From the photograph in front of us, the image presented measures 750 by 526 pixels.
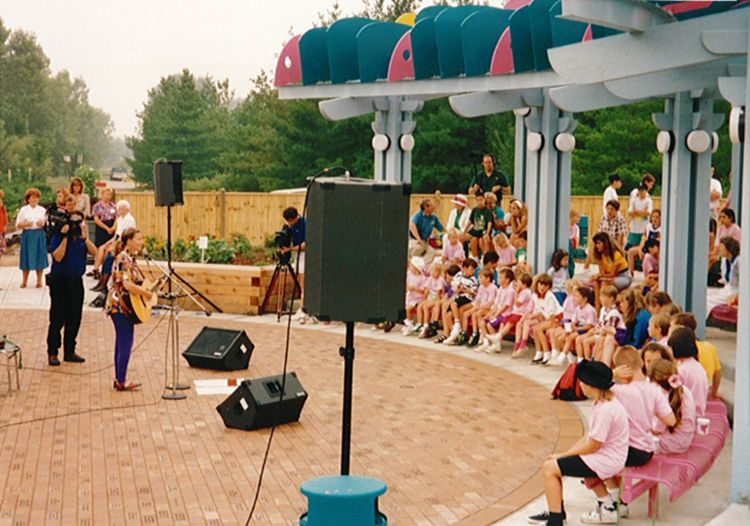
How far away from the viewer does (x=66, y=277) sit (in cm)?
1230

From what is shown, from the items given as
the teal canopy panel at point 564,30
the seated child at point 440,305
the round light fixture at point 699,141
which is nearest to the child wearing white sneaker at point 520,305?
the seated child at point 440,305

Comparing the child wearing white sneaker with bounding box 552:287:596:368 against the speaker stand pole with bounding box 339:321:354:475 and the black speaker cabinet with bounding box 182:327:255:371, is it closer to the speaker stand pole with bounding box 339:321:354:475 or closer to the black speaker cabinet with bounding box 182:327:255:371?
the black speaker cabinet with bounding box 182:327:255:371

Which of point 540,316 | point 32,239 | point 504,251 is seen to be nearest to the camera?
point 540,316

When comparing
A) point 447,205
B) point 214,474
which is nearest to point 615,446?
point 214,474

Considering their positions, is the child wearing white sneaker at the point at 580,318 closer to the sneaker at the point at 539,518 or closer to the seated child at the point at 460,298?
the seated child at the point at 460,298

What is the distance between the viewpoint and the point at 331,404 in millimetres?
11141

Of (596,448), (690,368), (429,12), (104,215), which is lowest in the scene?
(596,448)

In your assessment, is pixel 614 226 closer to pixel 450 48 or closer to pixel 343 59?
pixel 450 48

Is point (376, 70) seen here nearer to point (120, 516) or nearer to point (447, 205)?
point (447, 205)

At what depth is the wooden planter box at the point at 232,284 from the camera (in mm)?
17406

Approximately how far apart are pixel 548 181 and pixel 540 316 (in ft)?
8.11

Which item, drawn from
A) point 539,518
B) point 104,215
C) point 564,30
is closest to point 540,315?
point 564,30

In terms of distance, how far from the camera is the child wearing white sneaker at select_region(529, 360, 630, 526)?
717 cm

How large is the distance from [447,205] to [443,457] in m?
17.2
